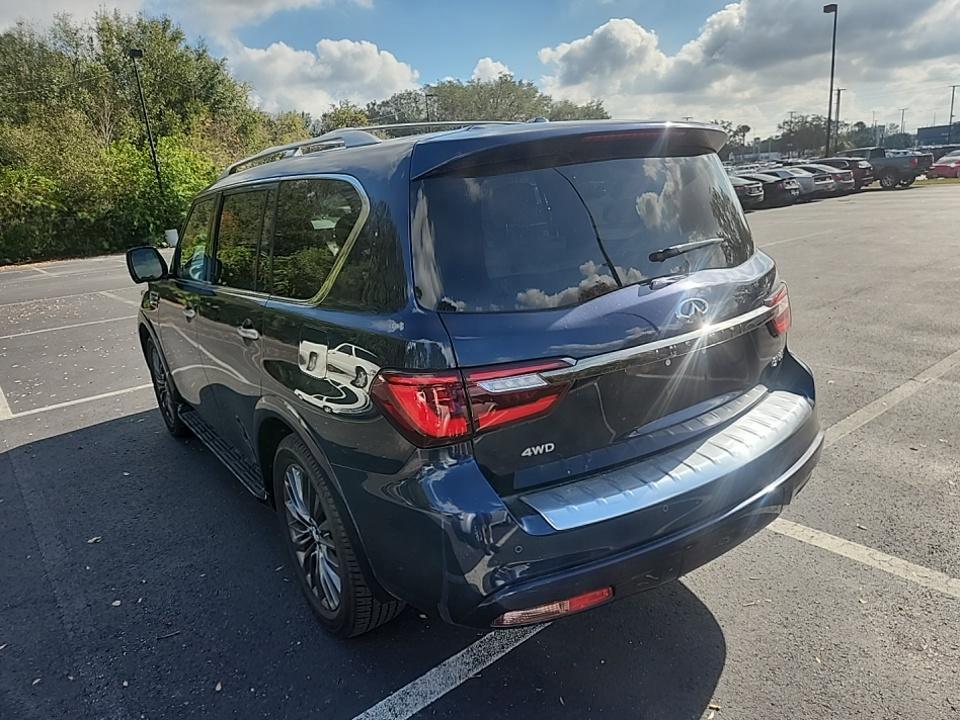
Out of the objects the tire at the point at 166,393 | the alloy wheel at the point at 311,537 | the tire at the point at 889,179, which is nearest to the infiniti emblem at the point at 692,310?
the alloy wheel at the point at 311,537

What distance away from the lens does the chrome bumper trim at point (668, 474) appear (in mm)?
2023

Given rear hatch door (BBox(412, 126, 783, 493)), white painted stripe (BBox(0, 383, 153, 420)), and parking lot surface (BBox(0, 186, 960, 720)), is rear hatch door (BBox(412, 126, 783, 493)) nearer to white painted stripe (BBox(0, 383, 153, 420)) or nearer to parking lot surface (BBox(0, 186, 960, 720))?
parking lot surface (BBox(0, 186, 960, 720))

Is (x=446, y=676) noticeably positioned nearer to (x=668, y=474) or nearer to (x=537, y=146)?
(x=668, y=474)

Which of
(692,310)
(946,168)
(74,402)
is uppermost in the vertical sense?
(692,310)

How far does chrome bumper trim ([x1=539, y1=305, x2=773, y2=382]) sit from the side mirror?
11.1 ft

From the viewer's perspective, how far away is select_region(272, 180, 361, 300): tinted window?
97.2 inches

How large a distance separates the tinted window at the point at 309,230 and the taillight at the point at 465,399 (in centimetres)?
73

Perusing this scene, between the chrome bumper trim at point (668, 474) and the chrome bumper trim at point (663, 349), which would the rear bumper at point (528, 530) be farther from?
the chrome bumper trim at point (663, 349)

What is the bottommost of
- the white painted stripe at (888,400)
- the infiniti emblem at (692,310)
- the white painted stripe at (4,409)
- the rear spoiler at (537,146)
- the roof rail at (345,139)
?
the white painted stripe at (888,400)

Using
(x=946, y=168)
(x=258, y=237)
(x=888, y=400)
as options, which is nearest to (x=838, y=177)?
(x=946, y=168)

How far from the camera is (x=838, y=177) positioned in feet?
90.1

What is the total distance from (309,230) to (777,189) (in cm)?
2568

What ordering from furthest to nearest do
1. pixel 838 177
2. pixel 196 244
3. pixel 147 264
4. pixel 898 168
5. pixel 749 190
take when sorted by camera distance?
pixel 898 168 < pixel 838 177 < pixel 749 190 < pixel 147 264 < pixel 196 244

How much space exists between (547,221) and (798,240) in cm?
1370
